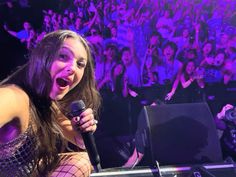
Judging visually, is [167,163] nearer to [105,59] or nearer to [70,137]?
[70,137]

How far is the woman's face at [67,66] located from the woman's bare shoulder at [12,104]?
20 centimetres

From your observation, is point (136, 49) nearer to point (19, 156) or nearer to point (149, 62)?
point (149, 62)

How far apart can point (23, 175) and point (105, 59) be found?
2.61m

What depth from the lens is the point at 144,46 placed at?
3795 millimetres

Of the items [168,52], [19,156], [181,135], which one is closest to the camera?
[19,156]

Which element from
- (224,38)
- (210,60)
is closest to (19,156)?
(210,60)

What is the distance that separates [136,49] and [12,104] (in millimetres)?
2897

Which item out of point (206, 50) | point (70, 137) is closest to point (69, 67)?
point (70, 137)

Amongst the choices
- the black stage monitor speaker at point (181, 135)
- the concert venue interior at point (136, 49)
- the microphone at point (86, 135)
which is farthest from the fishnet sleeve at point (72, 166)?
the concert venue interior at point (136, 49)

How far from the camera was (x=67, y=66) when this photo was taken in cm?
130

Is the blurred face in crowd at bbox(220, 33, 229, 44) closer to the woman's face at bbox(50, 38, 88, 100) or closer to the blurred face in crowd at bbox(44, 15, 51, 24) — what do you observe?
the blurred face in crowd at bbox(44, 15, 51, 24)

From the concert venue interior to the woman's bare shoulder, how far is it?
2.32m

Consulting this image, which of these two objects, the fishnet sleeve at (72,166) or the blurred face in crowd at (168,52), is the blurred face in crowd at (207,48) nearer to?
the blurred face in crowd at (168,52)

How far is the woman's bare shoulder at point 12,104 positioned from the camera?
0.94 meters
